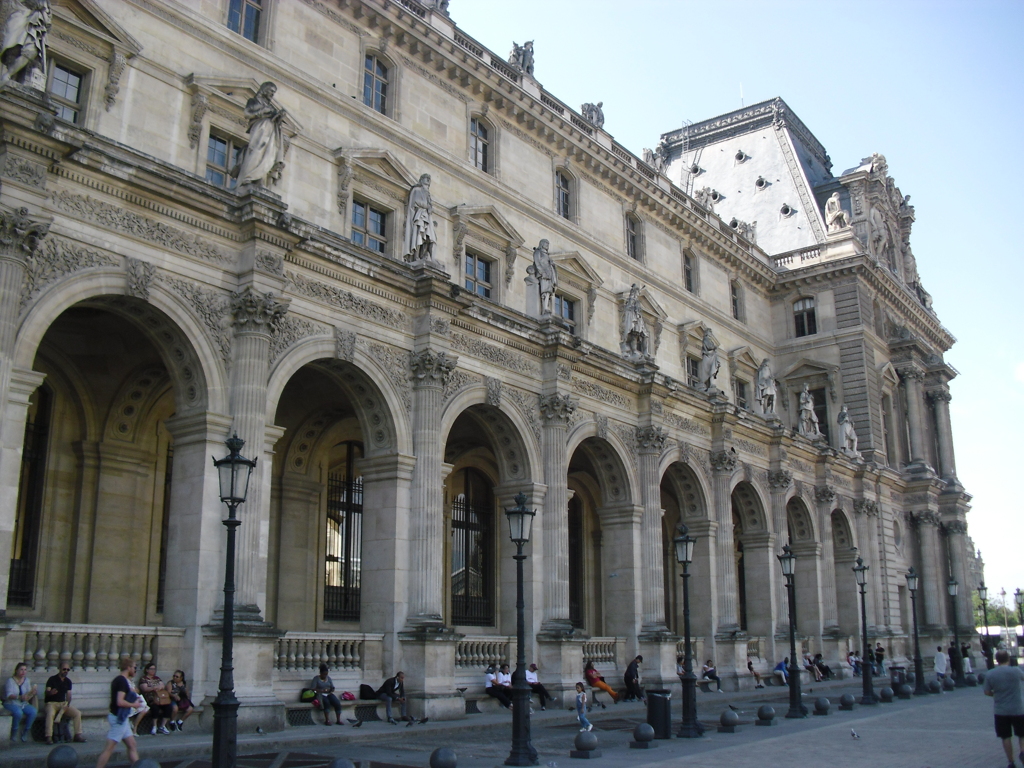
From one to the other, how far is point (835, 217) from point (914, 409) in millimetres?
11202

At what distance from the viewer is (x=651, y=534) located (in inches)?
1211

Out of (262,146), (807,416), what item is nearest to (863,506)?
(807,416)

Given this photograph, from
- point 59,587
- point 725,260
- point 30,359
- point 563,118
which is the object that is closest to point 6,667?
point 30,359

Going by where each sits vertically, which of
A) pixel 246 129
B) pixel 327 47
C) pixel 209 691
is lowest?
pixel 209 691

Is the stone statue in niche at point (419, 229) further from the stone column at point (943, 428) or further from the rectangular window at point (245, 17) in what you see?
the stone column at point (943, 428)

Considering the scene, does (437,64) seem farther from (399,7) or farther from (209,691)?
(209,691)

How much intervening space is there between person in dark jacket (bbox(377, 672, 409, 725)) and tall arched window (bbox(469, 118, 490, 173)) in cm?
1659

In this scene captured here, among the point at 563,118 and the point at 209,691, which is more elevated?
the point at 563,118

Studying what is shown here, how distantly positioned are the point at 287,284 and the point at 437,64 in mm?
11746

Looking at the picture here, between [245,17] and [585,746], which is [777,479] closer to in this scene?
[585,746]

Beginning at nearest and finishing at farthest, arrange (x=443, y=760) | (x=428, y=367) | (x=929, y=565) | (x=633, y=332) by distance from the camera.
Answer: (x=443, y=760), (x=428, y=367), (x=633, y=332), (x=929, y=565)

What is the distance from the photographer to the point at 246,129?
78.8 feet

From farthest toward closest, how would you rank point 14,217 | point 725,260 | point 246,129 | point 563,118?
point 725,260 → point 563,118 → point 246,129 → point 14,217

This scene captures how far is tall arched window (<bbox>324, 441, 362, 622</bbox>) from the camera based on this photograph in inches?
1084
